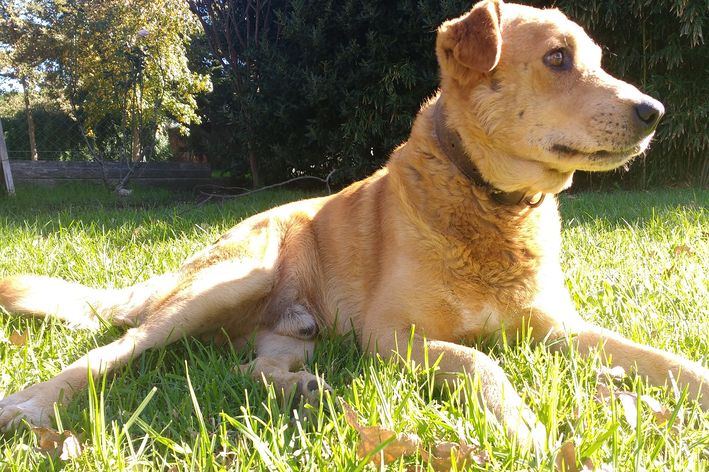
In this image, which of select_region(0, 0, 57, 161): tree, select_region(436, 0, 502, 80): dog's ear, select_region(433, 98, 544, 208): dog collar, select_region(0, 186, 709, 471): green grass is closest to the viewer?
select_region(0, 186, 709, 471): green grass

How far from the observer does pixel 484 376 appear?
1630 mm

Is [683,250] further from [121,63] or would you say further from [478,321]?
[121,63]

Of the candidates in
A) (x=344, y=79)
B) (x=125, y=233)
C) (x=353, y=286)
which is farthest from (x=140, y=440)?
(x=344, y=79)

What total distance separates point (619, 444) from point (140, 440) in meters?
1.41

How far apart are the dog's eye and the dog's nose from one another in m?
0.36

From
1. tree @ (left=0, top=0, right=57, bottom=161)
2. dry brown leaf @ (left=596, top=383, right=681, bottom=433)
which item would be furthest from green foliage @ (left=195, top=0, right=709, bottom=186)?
tree @ (left=0, top=0, right=57, bottom=161)

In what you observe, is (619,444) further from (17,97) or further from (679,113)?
(17,97)

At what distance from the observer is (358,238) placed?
2.58m

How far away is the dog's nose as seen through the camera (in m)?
1.87

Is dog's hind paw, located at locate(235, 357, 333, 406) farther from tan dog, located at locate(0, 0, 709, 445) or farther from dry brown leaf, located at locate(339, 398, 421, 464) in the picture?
dry brown leaf, located at locate(339, 398, 421, 464)

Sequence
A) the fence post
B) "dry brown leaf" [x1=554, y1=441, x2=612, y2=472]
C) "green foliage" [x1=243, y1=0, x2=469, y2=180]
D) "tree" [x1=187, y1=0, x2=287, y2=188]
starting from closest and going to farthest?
"dry brown leaf" [x1=554, y1=441, x2=612, y2=472] < the fence post < "green foliage" [x1=243, y1=0, x2=469, y2=180] < "tree" [x1=187, y1=0, x2=287, y2=188]

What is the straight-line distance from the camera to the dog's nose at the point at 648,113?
1.87 m

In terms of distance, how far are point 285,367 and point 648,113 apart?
1.79 metres

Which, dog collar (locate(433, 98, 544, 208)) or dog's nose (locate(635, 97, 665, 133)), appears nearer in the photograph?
dog's nose (locate(635, 97, 665, 133))
